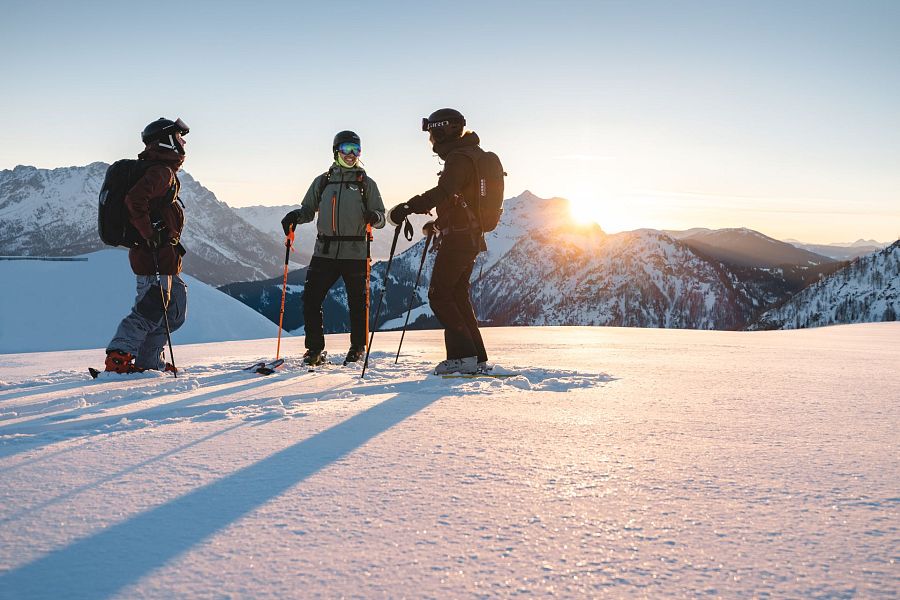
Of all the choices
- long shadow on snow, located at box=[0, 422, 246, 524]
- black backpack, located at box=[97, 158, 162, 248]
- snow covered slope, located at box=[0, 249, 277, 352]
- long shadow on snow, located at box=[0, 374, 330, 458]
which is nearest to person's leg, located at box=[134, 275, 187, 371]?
black backpack, located at box=[97, 158, 162, 248]

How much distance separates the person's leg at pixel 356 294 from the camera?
680cm

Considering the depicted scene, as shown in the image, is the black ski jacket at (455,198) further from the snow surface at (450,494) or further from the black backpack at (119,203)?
the black backpack at (119,203)

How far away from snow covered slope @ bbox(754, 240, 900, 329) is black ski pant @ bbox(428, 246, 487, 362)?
15673cm

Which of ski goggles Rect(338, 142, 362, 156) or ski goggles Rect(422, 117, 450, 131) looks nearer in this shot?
ski goggles Rect(422, 117, 450, 131)

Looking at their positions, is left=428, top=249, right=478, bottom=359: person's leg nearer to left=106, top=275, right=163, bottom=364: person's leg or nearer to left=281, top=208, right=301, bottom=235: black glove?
left=281, top=208, right=301, bottom=235: black glove

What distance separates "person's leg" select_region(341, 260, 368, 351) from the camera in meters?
6.80

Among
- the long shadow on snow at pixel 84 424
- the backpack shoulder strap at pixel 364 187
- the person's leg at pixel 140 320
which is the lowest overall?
the long shadow on snow at pixel 84 424

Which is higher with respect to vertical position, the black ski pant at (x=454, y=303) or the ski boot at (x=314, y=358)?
the black ski pant at (x=454, y=303)

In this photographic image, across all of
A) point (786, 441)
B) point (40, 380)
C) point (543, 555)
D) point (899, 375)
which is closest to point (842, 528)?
point (543, 555)

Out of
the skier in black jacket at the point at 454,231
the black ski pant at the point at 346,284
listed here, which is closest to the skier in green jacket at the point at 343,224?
the black ski pant at the point at 346,284

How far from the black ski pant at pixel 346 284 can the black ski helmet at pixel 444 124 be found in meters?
1.86

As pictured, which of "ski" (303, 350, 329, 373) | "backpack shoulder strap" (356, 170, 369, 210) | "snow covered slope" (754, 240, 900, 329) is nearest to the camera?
"ski" (303, 350, 329, 373)

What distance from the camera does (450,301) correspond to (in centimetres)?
566

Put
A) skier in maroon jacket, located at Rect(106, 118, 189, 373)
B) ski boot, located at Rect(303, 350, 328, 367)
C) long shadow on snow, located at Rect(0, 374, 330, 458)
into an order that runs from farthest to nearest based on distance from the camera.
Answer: ski boot, located at Rect(303, 350, 328, 367)
skier in maroon jacket, located at Rect(106, 118, 189, 373)
long shadow on snow, located at Rect(0, 374, 330, 458)
